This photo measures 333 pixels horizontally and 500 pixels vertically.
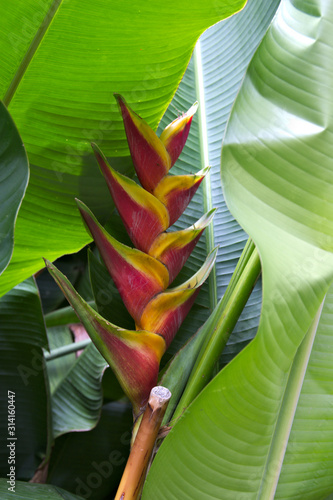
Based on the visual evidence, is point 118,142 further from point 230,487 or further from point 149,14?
point 230,487

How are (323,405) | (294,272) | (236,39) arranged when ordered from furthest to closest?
1. (236,39)
2. (323,405)
3. (294,272)

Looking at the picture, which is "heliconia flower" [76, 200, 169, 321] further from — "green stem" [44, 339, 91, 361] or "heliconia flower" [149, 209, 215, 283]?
"green stem" [44, 339, 91, 361]

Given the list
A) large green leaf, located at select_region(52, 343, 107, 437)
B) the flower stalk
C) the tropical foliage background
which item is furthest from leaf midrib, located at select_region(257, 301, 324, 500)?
large green leaf, located at select_region(52, 343, 107, 437)

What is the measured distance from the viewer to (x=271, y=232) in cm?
30

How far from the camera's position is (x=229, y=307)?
43 centimetres

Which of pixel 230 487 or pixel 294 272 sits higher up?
pixel 294 272

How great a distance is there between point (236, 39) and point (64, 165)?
334mm

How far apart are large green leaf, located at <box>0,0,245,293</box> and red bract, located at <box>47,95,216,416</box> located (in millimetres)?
66

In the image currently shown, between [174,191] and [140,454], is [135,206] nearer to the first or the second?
[174,191]

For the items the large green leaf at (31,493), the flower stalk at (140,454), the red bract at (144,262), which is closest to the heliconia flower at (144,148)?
the red bract at (144,262)

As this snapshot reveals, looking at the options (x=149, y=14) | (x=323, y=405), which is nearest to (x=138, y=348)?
(x=323, y=405)

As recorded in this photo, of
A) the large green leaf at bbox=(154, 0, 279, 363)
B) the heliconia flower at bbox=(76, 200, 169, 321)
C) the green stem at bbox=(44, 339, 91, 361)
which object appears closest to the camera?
the heliconia flower at bbox=(76, 200, 169, 321)

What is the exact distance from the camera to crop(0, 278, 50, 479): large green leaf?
60cm

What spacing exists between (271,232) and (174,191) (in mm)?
161
